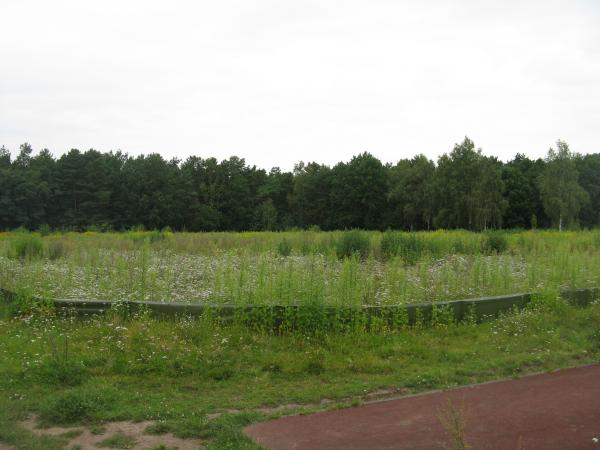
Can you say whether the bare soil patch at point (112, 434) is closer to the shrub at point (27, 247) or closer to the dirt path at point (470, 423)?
the dirt path at point (470, 423)

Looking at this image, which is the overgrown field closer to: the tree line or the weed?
the weed

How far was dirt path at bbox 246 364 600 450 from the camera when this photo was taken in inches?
211

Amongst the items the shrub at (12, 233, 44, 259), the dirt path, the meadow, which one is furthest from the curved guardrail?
the shrub at (12, 233, 44, 259)

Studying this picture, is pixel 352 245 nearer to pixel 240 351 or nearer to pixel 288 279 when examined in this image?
pixel 288 279

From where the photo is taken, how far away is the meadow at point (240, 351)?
6.25 metres

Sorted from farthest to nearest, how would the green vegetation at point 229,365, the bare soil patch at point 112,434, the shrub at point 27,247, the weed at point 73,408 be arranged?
the shrub at point 27,247 < the green vegetation at point 229,365 < the weed at point 73,408 < the bare soil patch at point 112,434

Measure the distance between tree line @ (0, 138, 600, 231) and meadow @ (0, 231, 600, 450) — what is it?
40.8 meters

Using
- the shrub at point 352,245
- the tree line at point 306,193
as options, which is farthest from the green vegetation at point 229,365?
the tree line at point 306,193

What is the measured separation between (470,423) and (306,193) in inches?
3131

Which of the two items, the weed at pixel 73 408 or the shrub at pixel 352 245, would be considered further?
the shrub at pixel 352 245

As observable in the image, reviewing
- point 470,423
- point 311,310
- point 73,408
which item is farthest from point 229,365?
point 470,423

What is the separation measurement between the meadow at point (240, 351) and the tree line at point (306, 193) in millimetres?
40823

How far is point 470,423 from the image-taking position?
5.91m

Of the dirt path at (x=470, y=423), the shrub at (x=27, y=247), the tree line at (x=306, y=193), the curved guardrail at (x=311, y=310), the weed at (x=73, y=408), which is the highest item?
the tree line at (x=306, y=193)
